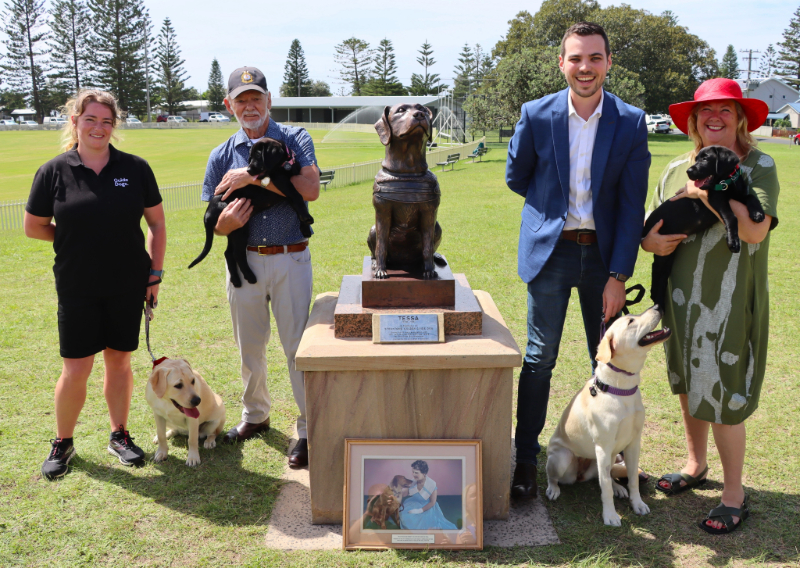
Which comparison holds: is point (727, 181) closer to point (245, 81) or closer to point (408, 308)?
point (408, 308)

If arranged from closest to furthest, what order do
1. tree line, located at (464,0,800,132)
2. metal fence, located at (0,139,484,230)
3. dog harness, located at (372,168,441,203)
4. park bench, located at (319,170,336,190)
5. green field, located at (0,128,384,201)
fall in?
dog harness, located at (372,168,441,203)
metal fence, located at (0,139,484,230)
park bench, located at (319,170,336,190)
green field, located at (0,128,384,201)
tree line, located at (464,0,800,132)

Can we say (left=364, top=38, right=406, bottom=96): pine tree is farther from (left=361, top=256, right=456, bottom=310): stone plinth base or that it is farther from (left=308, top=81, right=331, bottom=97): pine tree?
(left=361, top=256, right=456, bottom=310): stone plinth base

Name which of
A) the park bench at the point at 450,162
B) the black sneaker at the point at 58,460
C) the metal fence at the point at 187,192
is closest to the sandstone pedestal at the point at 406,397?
the black sneaker at the point at 58,460

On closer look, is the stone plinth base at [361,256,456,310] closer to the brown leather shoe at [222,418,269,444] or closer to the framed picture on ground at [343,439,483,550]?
the framed picture on ground at [343,439,483,550]

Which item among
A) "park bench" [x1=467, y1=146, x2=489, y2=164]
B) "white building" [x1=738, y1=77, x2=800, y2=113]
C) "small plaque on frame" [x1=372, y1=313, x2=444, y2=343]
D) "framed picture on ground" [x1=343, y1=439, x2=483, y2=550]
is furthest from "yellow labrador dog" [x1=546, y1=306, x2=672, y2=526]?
"white building" [x1=738, y1=77, x2=800, y2=113]

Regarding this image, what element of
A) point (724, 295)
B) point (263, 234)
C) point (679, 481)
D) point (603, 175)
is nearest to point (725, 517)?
point (679, 481)

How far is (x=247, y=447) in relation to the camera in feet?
12.9

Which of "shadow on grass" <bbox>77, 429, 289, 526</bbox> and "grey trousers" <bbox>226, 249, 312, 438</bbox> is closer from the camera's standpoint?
"shadow on grass" <bbox>77, 429, 289, 526</bbox>

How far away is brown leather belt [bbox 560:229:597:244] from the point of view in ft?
10.1

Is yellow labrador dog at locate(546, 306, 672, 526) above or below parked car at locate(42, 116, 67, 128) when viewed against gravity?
below

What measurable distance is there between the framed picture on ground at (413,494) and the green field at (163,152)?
51.6 ft

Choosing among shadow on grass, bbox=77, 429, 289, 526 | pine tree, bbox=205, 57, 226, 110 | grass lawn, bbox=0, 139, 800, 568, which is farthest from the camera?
pine tree, bbox=205, 57, 226, 110

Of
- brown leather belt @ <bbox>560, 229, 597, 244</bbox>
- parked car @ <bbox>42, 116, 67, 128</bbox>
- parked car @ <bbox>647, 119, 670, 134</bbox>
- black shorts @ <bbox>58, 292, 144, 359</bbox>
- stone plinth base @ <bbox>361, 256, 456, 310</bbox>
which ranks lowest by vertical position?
black shorts @ <bbox>58, 292, 144, 359</bbox>

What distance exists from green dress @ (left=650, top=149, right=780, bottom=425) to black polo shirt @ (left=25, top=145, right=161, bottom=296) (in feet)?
9.65
